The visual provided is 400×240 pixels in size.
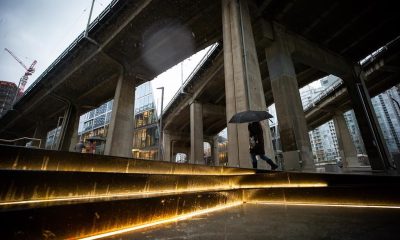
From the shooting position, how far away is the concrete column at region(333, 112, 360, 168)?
25291mm

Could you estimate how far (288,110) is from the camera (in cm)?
1139

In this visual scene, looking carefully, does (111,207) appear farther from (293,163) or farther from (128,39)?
(128,39)

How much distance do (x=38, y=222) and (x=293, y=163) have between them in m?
11.2

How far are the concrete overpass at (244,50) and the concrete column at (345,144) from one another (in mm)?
10776

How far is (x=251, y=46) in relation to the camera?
10.2m

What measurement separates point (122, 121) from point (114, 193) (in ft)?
49.3

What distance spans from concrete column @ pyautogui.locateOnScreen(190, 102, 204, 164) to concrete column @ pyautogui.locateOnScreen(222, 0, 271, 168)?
12.6 meters

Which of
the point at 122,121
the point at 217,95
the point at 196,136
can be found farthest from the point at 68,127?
the point at 217,95

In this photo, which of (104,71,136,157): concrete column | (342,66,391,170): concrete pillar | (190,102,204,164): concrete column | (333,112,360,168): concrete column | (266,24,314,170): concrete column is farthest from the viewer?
(333,112,360,168): concrete column

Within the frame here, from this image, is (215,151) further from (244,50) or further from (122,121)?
(244,50)

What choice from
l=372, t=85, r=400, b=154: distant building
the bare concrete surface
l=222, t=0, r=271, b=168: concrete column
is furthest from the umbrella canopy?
l=372, t=85, r=400, b=154: distant building

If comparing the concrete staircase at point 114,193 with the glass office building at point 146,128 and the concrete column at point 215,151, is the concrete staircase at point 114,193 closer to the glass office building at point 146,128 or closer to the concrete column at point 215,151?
the concrete column at point 215,151

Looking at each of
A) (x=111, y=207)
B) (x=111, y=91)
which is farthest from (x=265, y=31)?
(x=111, y=91)

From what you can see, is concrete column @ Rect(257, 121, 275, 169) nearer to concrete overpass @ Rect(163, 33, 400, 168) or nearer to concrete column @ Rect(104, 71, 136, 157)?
concrete overpass @ Rect(163, 33, 400, 168)
